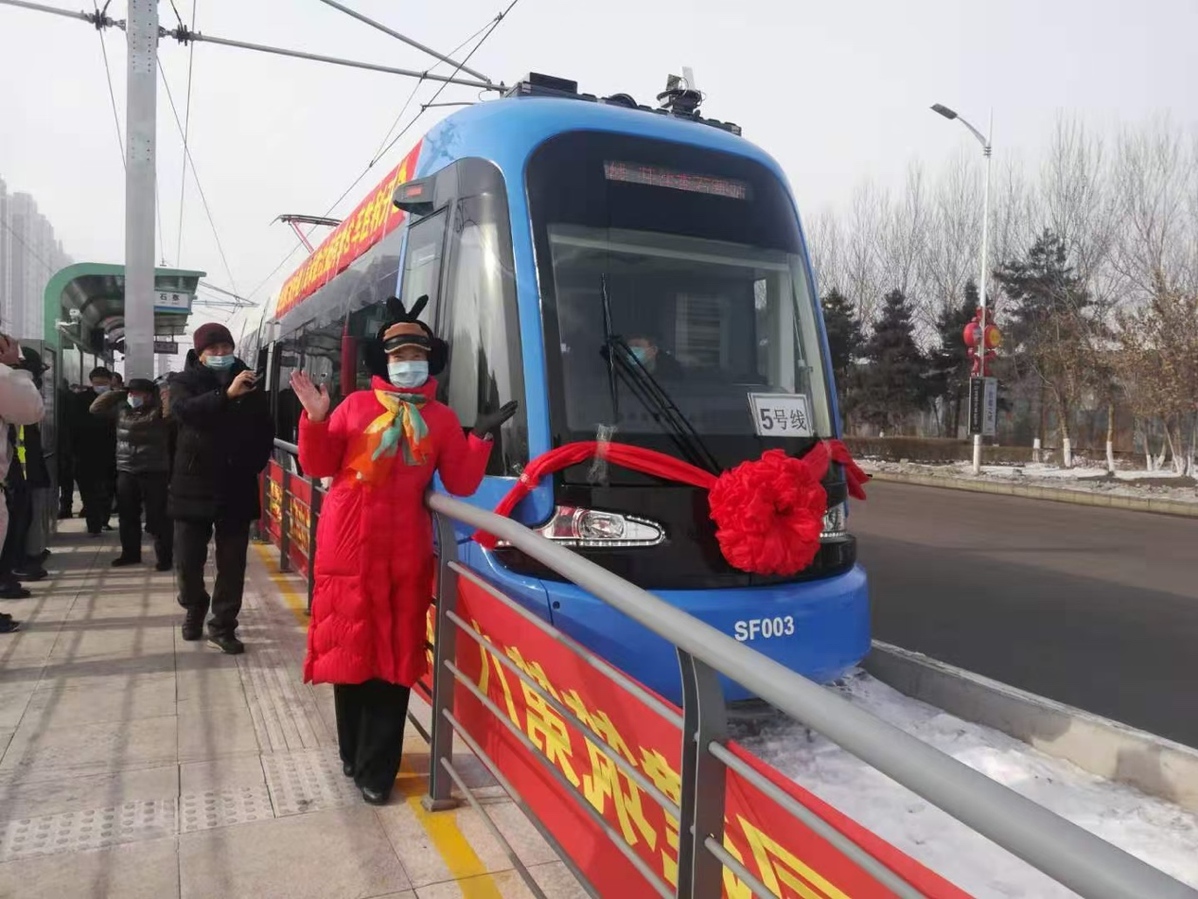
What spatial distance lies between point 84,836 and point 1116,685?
5791mm

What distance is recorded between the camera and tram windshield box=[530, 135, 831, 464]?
4094 mm

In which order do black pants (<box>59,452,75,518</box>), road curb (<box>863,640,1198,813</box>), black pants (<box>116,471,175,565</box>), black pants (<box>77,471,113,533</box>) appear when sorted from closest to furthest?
road curb (<box>863,640,1198,813</box>), black pants (<box>116,471,175,565</box>), black pants (<box>77,471,113,533</box>), black pants (<box>59,452,75,518</box>)

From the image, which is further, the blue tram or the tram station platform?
the blue tram

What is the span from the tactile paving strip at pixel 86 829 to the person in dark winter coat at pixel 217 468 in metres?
2.06

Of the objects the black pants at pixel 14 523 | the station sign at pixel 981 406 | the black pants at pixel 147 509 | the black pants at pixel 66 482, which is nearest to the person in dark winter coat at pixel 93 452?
the black pants at pixel 66 482

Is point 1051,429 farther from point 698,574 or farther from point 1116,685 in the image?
point 698,574

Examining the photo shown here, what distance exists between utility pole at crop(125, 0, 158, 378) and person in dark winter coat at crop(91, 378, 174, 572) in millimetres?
1925

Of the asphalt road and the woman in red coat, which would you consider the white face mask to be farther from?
the asphalt road

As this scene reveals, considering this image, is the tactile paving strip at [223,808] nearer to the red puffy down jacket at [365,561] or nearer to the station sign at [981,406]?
the red puffy down jacket at [365,561]

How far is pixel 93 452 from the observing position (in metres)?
9.77

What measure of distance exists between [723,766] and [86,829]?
2577mm

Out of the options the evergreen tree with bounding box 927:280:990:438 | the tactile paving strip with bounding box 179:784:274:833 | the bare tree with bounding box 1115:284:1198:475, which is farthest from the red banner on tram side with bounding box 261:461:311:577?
the evergreen tree with bounding box 927:280:990:438

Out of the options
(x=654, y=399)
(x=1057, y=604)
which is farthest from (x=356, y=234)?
(x=1057, y=604)

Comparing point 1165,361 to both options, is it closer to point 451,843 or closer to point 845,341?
point 845,341
